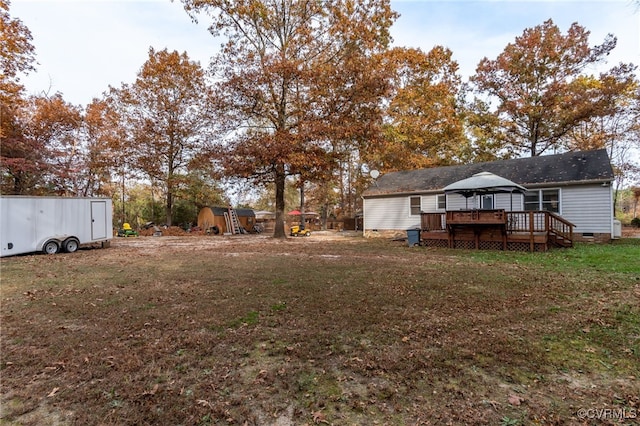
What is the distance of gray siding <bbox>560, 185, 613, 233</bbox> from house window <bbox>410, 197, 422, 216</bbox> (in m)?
6.18

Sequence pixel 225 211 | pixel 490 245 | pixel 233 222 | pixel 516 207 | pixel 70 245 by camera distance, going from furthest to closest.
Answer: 1. pixel 225 211
2. pixel 233 222
3. pixel 516 207
4. pixel 490 245
5. pixel 70 245

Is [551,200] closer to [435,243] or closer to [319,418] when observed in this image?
[435,243]

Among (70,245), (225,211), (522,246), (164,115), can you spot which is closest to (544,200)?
(522,246)

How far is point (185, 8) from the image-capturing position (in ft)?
51.4

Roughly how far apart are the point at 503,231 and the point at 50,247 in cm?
1669

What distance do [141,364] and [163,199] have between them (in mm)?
26901

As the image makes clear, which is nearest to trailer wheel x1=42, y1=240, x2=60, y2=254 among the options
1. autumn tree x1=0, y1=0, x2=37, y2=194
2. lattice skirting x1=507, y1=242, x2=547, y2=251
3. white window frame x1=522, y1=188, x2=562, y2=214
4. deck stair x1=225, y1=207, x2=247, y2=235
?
autumn tree x1=0, y1=0, x2=37, y2=194

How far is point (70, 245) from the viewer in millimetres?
11516

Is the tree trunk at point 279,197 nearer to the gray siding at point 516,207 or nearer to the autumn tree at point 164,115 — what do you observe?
the gray siding at point 516,207

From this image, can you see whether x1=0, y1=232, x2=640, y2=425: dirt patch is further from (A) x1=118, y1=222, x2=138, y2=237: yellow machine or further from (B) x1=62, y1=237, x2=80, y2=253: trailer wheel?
(A) x1=118, y1=222, x2=138, y2=237: yellow machine

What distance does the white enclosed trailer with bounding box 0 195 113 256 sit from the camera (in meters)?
9.93

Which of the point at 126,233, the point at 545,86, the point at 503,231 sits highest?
the point at 545,86

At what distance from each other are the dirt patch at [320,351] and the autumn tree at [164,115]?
1907 centimetres

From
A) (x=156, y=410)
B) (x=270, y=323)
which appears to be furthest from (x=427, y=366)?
(x=156, y=410)
